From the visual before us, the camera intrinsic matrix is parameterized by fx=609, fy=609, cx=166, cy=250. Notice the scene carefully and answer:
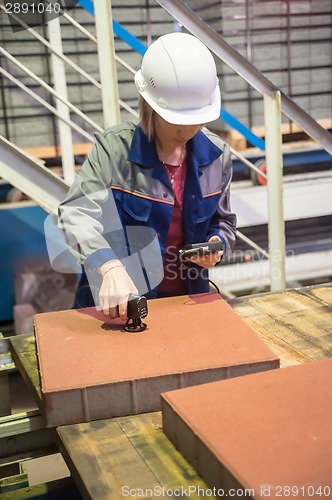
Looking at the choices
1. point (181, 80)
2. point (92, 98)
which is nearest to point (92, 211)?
point (181, 80)

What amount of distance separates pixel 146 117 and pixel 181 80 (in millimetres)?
177

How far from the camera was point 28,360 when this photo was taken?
4.91ft

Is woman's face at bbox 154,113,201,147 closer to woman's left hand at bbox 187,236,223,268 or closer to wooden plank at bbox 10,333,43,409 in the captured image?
woman's left hand at bbox 187,236,223,268

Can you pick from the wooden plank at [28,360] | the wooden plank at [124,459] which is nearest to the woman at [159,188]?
the wooden plank at [28,360]

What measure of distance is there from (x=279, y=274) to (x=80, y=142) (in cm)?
243

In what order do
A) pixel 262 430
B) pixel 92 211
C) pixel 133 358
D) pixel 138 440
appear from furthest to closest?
pixel 92 211, pixel 133 358, pixel 138 440, pixel 262 430

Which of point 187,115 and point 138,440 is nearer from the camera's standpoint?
point 138,440

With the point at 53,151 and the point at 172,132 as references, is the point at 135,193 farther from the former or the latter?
the point at 53,151

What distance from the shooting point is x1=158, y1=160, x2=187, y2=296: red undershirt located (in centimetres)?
171

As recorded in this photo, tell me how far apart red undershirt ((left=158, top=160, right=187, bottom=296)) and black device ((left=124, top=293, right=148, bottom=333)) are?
0.35 metres

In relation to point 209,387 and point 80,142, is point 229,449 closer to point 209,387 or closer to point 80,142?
point 209,387

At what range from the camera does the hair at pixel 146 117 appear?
1.60 m

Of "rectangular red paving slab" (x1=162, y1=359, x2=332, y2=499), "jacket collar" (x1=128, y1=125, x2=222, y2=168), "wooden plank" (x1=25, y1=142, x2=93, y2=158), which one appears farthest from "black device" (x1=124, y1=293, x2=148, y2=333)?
"wooden plank" (x1=25, y1=142, x2=93, y2=158)

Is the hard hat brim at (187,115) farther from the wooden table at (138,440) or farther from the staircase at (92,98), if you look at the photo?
the staircase at (92,98)
